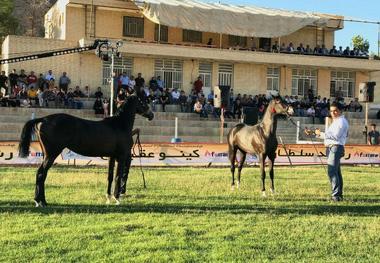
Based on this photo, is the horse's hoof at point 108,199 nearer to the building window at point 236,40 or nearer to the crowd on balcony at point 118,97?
the crowd on balcony at point 118,97

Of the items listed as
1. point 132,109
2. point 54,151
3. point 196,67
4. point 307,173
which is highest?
point 196,67

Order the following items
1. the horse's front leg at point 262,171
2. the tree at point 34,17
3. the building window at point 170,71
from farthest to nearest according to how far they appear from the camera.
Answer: the tree at point 34,17 → the building window at point 170,71 → the horse's front leg at point 262,171

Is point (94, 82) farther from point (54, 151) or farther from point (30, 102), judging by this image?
point (54, 151)

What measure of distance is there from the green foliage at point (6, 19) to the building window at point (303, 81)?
26910mm

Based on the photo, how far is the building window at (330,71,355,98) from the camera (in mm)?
46781

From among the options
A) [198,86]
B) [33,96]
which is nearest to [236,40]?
[198,86]

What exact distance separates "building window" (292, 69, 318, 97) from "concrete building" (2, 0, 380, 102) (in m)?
0.08

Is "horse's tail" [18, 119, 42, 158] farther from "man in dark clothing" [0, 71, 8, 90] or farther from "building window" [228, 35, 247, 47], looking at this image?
"building window" [228, 35, 247, 47]

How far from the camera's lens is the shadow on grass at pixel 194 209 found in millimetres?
10070

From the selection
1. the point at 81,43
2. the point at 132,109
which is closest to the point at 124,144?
the point at 132,109

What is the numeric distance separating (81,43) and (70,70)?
2.17 m

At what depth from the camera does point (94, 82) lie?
39.5 meters

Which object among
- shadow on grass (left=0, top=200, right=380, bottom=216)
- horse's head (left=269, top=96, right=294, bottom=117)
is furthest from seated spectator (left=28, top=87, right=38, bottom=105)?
shadow on grass (left=0, top=200, right=380, bottom=216)

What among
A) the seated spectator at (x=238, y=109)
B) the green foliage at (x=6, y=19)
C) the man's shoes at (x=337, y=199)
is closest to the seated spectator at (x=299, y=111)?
the seated spectator at (x=238, y=109)
